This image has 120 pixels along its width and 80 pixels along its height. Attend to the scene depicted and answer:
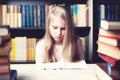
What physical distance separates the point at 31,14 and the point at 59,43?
Answer: 0.72m

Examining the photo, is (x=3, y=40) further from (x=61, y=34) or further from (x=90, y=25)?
(x=90, y=25)

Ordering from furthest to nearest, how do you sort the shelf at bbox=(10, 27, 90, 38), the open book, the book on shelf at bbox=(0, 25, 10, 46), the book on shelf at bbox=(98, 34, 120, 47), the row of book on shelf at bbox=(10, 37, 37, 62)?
the shelf at bbox=(10, 27, 90, 38)
the row of book on shelf at bbox=(10, 37, 37, 62)
the open book
the book on shelf at bbox=(0, 25, 10, 46)
the book on shelf at bbox=(98, 34, 120, 47)

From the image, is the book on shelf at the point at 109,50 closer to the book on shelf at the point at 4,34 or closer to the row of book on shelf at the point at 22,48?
the book on shelf at the point at 4,34

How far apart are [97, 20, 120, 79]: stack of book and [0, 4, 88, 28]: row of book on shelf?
1052 millimetres

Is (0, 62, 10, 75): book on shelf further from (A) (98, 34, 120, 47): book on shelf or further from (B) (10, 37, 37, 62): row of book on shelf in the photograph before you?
(B) (10, 37, 37, 62): row of book on shelf

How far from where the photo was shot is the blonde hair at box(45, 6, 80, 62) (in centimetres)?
132

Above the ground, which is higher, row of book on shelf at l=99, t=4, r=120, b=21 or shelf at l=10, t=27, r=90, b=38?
row of book on shelf at l=99, t=4, r=120, b=21

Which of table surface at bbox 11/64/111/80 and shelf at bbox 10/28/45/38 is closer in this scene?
table surface at bbox 11/64/111/80

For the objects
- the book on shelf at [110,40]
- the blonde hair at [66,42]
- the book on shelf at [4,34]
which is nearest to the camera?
the book on shelf at [110,40]

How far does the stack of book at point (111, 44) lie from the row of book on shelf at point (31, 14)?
105 cm

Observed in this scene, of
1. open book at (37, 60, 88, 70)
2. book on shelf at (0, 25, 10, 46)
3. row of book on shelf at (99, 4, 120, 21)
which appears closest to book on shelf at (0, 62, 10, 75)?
book on shelf at (0, 25, 10, 46)

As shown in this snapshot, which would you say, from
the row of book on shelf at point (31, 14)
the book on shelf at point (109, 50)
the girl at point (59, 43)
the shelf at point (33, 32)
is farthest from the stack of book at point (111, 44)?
the shelf at point (33, 32)

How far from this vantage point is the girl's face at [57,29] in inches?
54.5

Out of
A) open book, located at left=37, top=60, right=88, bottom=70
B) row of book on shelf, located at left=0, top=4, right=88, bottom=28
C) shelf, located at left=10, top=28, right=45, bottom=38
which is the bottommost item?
open book, located at left=37, top=60, right=88, bottom=70
